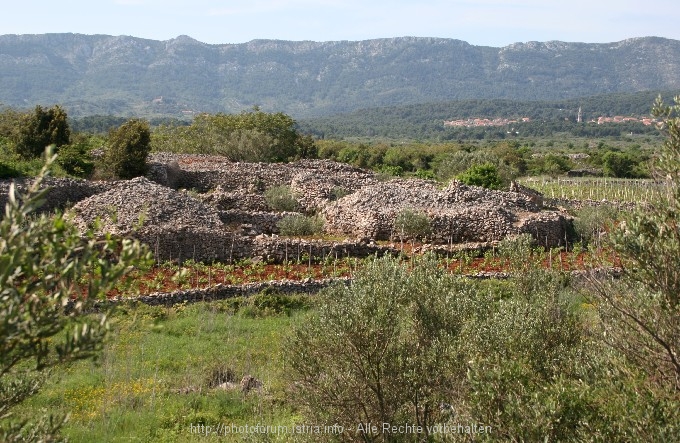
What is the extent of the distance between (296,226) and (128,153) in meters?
12.8

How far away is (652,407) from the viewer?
5.85 meters

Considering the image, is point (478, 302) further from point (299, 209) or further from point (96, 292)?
point (299, 209)

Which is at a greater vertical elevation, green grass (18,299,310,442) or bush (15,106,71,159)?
bush (15,106,71,159)

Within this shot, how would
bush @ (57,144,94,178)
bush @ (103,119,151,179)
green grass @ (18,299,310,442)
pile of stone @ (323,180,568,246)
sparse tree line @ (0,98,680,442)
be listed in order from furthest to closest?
bush @ (103,119,151,179), bush @ (57,144,94,178), pile of stone @ (323,180,568,246), green grass @ (18,299,310,442), sparse tree line @ (0,98,680,442)

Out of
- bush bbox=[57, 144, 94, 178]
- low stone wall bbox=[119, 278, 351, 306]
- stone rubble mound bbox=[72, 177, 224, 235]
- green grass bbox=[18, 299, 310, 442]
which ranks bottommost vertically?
low stone wall bbox=[119, 278, 351, 306]

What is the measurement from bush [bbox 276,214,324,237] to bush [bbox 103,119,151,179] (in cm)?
1130

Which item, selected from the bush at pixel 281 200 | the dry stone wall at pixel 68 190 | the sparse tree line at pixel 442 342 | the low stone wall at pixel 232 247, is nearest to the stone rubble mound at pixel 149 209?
the low stone wall at pixel 232 247

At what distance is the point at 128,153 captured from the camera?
35.4 m

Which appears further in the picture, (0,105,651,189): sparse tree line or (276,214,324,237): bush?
(0,105,651,189): sparse tree line

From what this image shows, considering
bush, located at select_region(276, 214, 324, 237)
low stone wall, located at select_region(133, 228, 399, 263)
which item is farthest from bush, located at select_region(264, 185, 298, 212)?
low stone wall, located at select_region(133, 228, 399, 263)

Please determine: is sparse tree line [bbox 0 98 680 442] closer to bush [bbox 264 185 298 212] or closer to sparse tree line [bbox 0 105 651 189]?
sparse tree line [bbox 0 105 651 189]

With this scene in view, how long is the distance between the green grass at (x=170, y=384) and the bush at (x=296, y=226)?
10.8 meters

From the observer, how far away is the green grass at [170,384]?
11477 millimetres

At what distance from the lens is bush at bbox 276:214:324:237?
92.6ft
